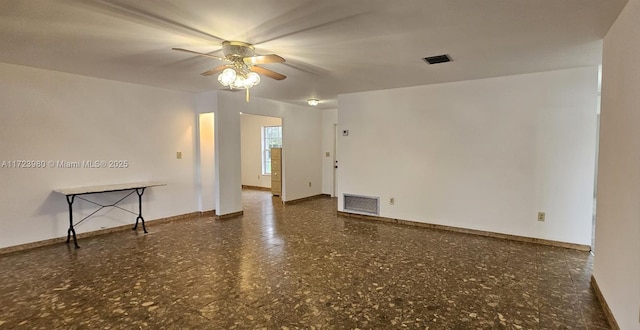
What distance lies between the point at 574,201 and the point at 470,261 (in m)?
1.73

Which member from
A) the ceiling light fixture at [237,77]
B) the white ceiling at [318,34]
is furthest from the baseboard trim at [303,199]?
the ceiling light fixture at [237,77]

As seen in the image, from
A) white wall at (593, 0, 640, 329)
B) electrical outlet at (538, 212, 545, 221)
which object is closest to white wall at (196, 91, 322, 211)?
electrical outlet at (538, 212, 545, 221)

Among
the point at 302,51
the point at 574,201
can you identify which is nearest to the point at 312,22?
the point at 302,51

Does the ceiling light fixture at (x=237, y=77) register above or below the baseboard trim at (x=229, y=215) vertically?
above

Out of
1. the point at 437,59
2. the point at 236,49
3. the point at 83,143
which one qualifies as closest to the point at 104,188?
the point at 83,143

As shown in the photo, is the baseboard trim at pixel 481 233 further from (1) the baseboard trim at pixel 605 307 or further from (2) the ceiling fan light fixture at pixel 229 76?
(2) the ceiling fan light fixture at pixel 229 76

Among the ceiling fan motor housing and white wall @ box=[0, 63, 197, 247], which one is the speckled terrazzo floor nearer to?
white wall @ box=[0, 63, 197, 247]

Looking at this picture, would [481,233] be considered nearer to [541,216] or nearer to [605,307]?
[541,216]

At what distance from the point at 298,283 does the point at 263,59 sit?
2.15 metres

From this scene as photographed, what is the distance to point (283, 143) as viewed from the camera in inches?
277

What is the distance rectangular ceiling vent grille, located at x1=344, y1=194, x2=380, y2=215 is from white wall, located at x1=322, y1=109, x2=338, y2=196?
7.18 feet

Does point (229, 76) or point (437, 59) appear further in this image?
point (437, 59)

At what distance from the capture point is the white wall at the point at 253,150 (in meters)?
9.44

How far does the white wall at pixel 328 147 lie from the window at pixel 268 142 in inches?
67.6
